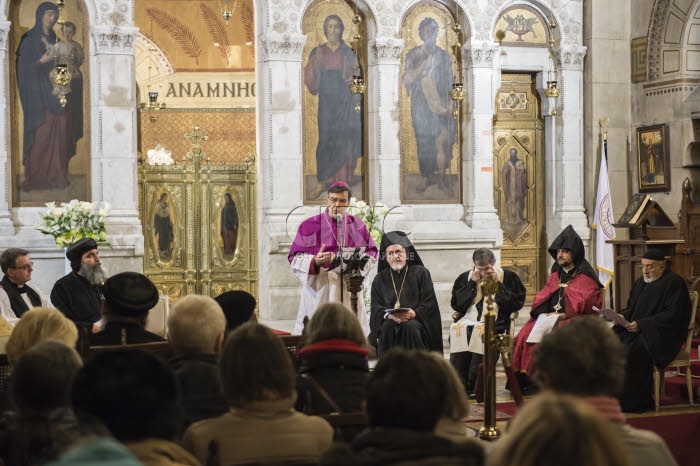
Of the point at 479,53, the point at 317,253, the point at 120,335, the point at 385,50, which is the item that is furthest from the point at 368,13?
the point at 120,335

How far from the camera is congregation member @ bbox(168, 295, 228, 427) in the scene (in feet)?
14.3

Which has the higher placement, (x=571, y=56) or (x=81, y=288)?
(x=571, y=56)

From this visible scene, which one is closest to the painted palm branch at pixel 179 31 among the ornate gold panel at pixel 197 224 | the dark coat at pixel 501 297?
the ornate gold panel at pixel 197 224

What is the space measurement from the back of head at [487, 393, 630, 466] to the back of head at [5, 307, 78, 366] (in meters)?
2.83

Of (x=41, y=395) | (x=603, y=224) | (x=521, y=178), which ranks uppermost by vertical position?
(x=521, y=178)

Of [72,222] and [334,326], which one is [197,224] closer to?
[72,222]

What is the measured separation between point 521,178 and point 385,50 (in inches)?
118

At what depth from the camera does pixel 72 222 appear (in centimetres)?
1162

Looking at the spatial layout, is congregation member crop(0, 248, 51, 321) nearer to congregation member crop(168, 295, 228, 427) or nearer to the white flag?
congregation member crop(168, 295, 228, 427)

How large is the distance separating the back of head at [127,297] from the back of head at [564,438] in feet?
12.6

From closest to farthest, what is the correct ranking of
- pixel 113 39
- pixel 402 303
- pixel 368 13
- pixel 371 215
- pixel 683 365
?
1. pixel 683 365
2. pixel 402 303
3. pixel 371 215
4. pixel 113 39
5. pixel 368 13

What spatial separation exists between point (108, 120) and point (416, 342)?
17.9ft

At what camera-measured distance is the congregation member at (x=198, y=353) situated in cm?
437

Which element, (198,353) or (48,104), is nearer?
(198,353)
